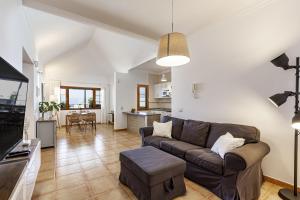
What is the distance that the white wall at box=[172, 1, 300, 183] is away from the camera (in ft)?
7.36

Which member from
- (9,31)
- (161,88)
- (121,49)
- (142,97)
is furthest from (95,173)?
(142,97)

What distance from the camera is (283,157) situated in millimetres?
2275

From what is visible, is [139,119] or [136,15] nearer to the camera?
[136,15]

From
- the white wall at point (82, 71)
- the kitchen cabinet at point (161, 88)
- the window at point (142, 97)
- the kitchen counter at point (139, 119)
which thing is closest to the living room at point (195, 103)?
the kitchen counter at point (139, 119)

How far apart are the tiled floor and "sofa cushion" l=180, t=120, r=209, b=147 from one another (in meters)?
0.74

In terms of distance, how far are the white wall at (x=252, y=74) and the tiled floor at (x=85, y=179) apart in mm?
801

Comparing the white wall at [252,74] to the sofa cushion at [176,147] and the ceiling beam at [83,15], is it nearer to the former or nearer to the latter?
the sofa cushion at [176,147]

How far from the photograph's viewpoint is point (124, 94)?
6562 mm

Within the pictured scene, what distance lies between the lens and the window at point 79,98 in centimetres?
772

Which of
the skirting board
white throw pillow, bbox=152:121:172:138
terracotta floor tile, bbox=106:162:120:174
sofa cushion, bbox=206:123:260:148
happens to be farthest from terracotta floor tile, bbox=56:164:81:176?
the skirting board

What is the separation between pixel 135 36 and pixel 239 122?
287 centimetres

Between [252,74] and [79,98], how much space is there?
779 centimetres

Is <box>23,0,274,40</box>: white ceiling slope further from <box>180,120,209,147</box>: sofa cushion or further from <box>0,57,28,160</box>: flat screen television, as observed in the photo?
<box>180,120,209,147</box>: sofa cushion

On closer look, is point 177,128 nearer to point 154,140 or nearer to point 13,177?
point 154,140
